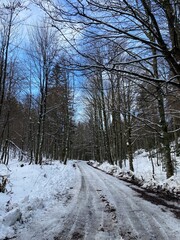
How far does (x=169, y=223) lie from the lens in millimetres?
4227

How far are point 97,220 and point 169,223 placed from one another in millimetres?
1500

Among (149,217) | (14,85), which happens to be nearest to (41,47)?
(14,85)

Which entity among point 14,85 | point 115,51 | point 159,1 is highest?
point 14,85

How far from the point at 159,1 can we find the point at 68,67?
2.21 meters

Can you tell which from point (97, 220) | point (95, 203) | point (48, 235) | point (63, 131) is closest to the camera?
point (48, 235)

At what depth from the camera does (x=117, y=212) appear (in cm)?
501

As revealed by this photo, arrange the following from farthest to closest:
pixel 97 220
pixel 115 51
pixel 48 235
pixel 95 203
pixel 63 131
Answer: pixel 63 131, pixel 95 203, pixel 115 51, pixel 97 220, pixel 48 235

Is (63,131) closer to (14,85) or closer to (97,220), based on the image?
(14,85)

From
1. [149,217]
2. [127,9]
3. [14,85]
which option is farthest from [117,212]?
[14,85]

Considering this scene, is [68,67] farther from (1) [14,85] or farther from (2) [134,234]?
(1) [14,85]

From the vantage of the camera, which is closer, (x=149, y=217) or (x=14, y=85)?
(x=149, y=217)

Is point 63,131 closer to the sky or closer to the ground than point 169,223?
closer to the sky

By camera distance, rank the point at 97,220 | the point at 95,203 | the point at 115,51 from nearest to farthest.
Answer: the point at 97,220, the point at 115,51, the point at 95,203

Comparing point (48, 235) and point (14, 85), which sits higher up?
point (14, 85)
